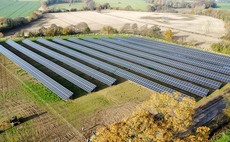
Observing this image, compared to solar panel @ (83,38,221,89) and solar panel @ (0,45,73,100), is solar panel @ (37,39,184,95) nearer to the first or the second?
solar panel @ (83,38,221,89)

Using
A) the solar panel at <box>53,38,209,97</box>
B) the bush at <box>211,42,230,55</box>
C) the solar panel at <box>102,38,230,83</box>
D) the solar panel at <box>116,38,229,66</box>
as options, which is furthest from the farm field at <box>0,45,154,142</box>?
the bush at <box>211,42,230,55</box>

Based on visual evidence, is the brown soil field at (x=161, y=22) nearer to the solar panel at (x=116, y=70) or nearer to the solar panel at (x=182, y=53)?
the solar panel at (x=182, y=53)

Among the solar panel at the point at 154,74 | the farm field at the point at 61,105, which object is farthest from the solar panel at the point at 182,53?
the solar panel at the point at 154,74

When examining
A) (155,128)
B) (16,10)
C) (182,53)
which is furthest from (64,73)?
(16,10)

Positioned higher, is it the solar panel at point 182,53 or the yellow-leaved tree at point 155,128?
the yellow-leaved tree at point 155,128

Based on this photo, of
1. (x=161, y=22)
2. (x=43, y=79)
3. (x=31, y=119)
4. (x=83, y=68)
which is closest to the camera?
(x=31, y=119)

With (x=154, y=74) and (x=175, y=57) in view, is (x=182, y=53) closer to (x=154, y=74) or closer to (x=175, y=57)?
(x=175, y=57)
